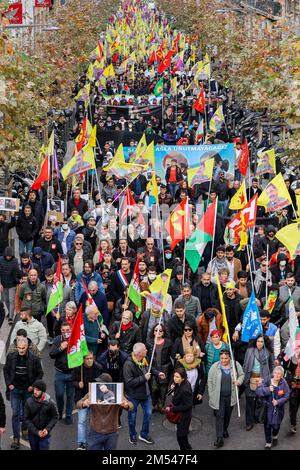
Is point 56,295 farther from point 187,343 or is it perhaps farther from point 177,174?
point 177,174

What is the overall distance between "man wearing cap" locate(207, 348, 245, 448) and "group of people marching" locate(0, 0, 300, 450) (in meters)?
0.01

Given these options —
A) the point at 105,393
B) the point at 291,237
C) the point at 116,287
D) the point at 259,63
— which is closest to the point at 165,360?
the point at 105,393

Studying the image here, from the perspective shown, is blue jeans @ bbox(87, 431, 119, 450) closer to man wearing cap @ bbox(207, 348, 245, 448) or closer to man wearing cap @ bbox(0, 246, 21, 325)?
man wearing cap @ bbox(207, 348, 245, 448)

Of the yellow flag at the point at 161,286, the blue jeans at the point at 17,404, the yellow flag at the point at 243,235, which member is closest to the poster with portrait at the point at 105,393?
the blue jeans at the point at 17,404

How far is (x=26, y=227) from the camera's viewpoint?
58.3 feet

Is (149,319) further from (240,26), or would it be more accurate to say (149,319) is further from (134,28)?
(134,28)

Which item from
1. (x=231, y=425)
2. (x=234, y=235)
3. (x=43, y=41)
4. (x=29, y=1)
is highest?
(x=29, y=1)

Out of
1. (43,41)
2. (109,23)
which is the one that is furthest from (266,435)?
(109,23)

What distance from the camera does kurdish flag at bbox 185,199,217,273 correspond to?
50.0ft

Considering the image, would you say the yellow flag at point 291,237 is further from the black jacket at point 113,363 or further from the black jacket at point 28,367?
the black jacket at point 28,367

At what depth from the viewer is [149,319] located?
41.8ft

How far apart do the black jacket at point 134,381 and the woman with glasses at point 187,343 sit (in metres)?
0.88

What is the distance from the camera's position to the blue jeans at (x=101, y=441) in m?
10.0
